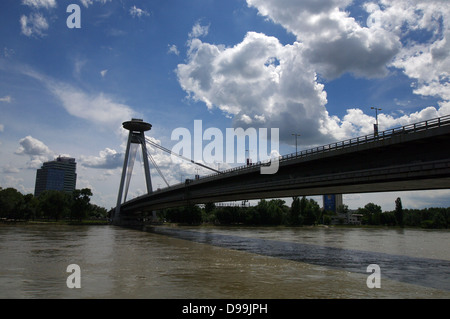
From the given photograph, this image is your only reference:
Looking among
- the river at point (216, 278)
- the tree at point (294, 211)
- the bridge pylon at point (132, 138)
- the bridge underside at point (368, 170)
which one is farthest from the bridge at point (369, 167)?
the tree at point (294, 211)

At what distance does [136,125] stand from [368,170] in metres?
90.7

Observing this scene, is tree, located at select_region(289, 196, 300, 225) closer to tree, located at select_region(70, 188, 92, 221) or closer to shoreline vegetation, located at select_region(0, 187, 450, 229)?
shoreline vegetation, located at select_region(0, 187, 450, 229)

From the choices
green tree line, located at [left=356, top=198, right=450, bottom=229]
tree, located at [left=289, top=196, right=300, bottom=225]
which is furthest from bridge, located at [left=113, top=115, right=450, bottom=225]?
green tree line, located at [left=356, top=198, right=450, bottom=229]

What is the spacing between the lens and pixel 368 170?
2662 centimetres

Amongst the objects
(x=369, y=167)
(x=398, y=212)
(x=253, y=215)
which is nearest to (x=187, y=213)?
(x=253, y=215)

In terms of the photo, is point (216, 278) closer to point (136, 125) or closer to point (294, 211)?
point (136, 125)

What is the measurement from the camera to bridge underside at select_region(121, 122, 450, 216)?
22.1 m

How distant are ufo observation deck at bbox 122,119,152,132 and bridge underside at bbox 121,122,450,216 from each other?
64755 millimetres

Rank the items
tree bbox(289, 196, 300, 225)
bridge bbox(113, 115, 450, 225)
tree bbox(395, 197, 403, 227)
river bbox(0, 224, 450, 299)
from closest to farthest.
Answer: river bbox(0, 224, 450, 299), bridge bbox(113, 115, 450, 225), tree bbox(289, 196, 300, 225), tree bbox(395, 197, 403, 227)

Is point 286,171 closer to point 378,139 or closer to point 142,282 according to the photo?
point 378,139

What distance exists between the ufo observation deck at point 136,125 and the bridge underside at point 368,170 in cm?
6476

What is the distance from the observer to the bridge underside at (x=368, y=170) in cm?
2209

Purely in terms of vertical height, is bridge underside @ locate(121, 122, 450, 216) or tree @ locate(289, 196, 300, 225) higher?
bridge underside @ locate(121, 122, 450, 216)
